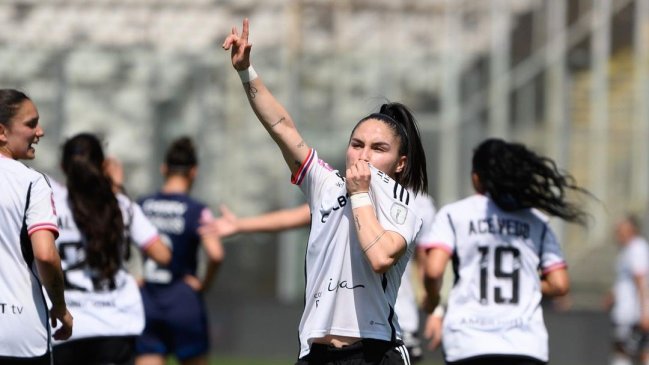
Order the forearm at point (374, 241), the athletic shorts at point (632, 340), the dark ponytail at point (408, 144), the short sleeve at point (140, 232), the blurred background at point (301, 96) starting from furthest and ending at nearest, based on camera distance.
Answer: the blurred background at point (301, 96), the athletic shorts at point (632, 340), the short sleeve at point (140, 232), the dark ponytail at point (408, 144), the forearm at point (374, 241)

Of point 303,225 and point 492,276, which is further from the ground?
point 303,225

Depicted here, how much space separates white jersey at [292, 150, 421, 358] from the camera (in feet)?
17.3

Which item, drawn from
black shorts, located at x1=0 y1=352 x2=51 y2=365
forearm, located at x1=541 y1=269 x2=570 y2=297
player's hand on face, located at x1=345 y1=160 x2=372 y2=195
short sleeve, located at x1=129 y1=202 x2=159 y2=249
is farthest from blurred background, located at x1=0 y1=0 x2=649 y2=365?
player's hand on face, located at x1=345 y1=160 x2=372 y2=195

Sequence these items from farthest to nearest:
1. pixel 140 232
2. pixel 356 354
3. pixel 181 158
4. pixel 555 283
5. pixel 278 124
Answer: pixel 181 158 → pixel 140 232 → pixel 555 283 → pixel 278 124 → pixel 356 354

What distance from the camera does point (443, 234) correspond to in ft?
23.6

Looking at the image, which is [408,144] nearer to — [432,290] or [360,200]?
[360,200]

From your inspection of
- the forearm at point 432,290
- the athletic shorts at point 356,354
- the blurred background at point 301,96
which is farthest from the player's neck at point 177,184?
the blurred background at point 301,96

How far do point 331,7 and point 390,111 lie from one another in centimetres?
1450

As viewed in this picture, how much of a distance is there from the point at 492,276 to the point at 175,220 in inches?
117

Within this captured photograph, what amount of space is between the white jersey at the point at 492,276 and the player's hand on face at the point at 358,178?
82.1 inches

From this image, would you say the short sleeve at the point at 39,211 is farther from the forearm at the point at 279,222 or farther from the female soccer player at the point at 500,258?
the forearm at the point at 279,222

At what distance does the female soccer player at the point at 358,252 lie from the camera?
5.23m

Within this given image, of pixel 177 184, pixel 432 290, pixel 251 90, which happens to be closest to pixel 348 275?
pixel 251 90

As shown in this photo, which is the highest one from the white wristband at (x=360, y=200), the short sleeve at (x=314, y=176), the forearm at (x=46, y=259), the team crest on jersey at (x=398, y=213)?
the short sleeve at (x=314, y=176)
